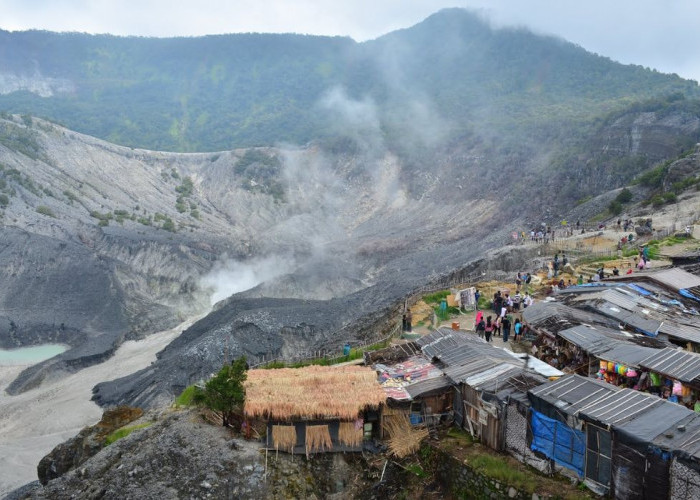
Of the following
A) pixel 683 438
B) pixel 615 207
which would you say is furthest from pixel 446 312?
pixel 615 207

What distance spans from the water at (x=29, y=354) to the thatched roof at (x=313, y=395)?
95.8 feet

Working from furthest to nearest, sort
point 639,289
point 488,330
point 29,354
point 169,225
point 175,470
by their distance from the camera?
point 169,225
point 29,354
point 639,289
point 488,330
point 175,470

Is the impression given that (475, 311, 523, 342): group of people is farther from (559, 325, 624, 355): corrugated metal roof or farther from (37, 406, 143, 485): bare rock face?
(37, 406, 143, 485): bare rock face

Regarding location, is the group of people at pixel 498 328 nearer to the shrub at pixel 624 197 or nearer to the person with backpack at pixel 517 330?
the person with backpack at pixel 517 330

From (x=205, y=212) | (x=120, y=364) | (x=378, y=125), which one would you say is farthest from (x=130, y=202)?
(x=378, y=125)

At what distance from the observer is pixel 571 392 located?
1076 cm

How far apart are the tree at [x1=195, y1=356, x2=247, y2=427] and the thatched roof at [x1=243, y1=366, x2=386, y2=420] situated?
298mm

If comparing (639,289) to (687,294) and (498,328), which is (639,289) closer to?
(687,294)

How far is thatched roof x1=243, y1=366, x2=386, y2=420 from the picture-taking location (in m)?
12.4

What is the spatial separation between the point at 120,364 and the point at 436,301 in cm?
2173

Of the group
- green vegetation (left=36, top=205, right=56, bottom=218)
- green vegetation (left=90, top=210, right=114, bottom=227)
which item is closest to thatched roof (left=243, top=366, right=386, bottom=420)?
green vegetation (left=36, top=205, right=56, bottom=218)

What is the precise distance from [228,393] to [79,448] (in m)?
8.14

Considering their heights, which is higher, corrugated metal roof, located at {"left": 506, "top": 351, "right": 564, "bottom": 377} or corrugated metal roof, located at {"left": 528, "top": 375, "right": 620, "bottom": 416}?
Result: corrugated metal roof, located at {"left": 528, "top": 375, "right": 620, "bottom": 416}

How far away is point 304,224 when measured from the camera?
230ft
